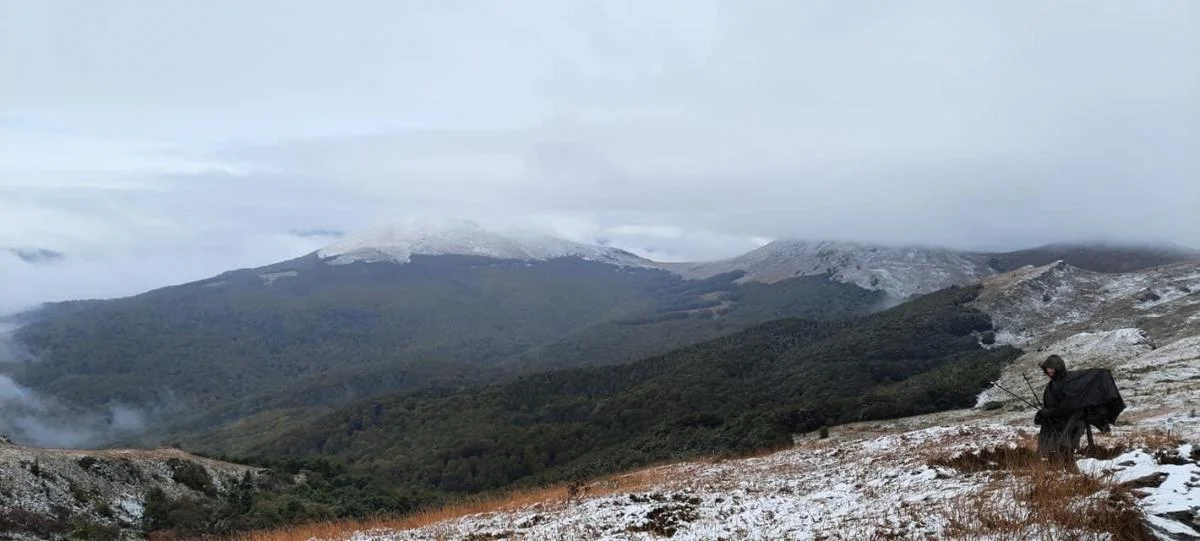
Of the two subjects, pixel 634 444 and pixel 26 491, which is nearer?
pixel 26 491

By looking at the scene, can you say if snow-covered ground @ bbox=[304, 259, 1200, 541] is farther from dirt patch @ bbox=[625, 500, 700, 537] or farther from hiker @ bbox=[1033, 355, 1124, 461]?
hiker @ bbox=[1033, 355, 1124, 461]

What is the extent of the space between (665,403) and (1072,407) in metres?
120

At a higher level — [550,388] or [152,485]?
[152,485]

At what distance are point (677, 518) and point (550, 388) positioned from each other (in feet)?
516

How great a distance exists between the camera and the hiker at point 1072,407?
1068 cm

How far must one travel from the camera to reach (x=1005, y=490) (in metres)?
9.43

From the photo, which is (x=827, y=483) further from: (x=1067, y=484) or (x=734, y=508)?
(x=1067, y=484)

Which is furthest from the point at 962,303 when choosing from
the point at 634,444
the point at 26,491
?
the point at 26,491

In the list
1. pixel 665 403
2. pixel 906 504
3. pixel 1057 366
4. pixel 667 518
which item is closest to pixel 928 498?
pixel 906 504

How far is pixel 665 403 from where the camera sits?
128250 mm

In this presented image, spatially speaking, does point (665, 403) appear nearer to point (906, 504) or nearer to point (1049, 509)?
point (906, 504)

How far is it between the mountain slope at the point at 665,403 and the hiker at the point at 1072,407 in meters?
42.0

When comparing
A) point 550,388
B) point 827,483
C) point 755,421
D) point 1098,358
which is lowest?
point 550,388

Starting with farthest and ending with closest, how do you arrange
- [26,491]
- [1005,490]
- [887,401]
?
[887,401], [26,491], [1005,490]
